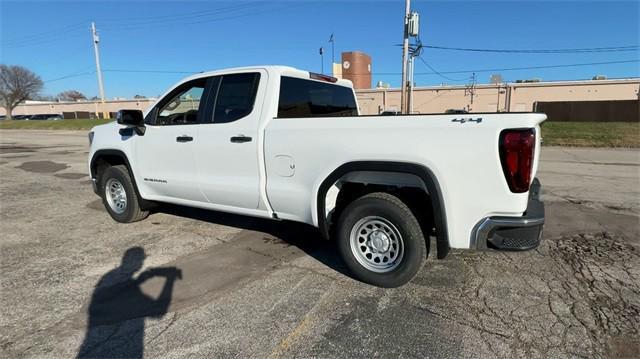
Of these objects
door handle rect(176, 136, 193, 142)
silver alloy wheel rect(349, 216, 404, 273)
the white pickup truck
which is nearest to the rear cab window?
the white pickup truck

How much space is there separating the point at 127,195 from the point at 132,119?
1.20 meters

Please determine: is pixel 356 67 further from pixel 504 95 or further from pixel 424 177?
pixel 424 177

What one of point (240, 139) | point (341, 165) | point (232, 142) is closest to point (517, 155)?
point (341, 165)

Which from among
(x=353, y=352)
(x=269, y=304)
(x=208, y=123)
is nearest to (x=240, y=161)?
(x=208, y=123)

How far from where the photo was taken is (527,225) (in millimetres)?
2910

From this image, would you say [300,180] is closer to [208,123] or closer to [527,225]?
[208,123]

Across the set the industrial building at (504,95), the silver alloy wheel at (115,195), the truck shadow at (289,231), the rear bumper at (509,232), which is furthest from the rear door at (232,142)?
the industrial building at (504,95)

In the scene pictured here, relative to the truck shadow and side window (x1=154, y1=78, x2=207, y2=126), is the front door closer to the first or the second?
side window (x1=154, y1=78, x2=207, y2=126)

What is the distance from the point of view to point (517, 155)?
9.16ft

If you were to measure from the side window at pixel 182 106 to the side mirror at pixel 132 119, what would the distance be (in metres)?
0.22

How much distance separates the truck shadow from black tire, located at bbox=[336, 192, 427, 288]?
11.9 inches

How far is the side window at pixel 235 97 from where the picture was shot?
13.4ft

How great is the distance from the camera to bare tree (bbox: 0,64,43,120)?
6712cm

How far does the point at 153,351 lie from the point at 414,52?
83.4 feet
